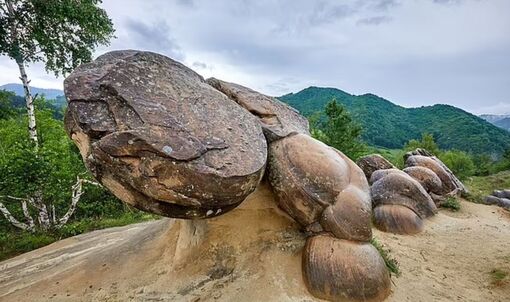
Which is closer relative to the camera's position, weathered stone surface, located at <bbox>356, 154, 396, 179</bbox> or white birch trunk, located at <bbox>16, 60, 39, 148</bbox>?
white birch trunk, located at <bbox>16, 60, 39, 148</bbox>

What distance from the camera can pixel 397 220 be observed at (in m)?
10.1

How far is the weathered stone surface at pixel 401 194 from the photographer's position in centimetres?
1081

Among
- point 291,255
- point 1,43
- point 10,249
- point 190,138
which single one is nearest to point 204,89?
point 190,138

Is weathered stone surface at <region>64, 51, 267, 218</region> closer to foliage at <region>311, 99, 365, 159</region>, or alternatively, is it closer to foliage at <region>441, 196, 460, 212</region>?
foliage at <region>441, 196, 460, 212</region>

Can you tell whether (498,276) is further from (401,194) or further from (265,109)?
(265,109)

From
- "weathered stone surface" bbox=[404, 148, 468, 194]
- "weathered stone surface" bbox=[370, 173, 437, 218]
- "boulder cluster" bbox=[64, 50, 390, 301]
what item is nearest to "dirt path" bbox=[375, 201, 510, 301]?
"weathered stone surface" bbox=[370, 173, 437, 218]

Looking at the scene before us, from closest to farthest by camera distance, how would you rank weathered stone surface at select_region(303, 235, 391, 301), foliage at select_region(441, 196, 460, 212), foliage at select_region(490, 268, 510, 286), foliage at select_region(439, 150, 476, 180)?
weathered stone surface at select_region(303, 235, 391, 301), foliage at select_region(490, 268, 510, 286), foliage at select_region(441, 196, 460, 212), foliage at select_region(439, 150, 476, 180)

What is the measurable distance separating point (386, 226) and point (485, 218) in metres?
5.89

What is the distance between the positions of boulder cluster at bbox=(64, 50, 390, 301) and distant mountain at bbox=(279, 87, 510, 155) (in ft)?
171

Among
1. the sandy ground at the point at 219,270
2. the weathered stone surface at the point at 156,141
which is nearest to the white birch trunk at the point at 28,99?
the sandy ground at the point at 219,270

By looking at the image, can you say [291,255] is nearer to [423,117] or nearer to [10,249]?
[10,249]

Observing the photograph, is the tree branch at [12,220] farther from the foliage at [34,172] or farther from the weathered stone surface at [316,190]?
the weathered stone surface at [316,190]

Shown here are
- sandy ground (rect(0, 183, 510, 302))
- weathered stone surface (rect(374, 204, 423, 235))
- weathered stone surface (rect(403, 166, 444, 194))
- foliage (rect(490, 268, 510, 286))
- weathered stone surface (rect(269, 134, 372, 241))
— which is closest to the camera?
sandy ground (rect(0, 183, 510, 302))

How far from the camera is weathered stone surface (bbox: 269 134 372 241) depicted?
221 inches
